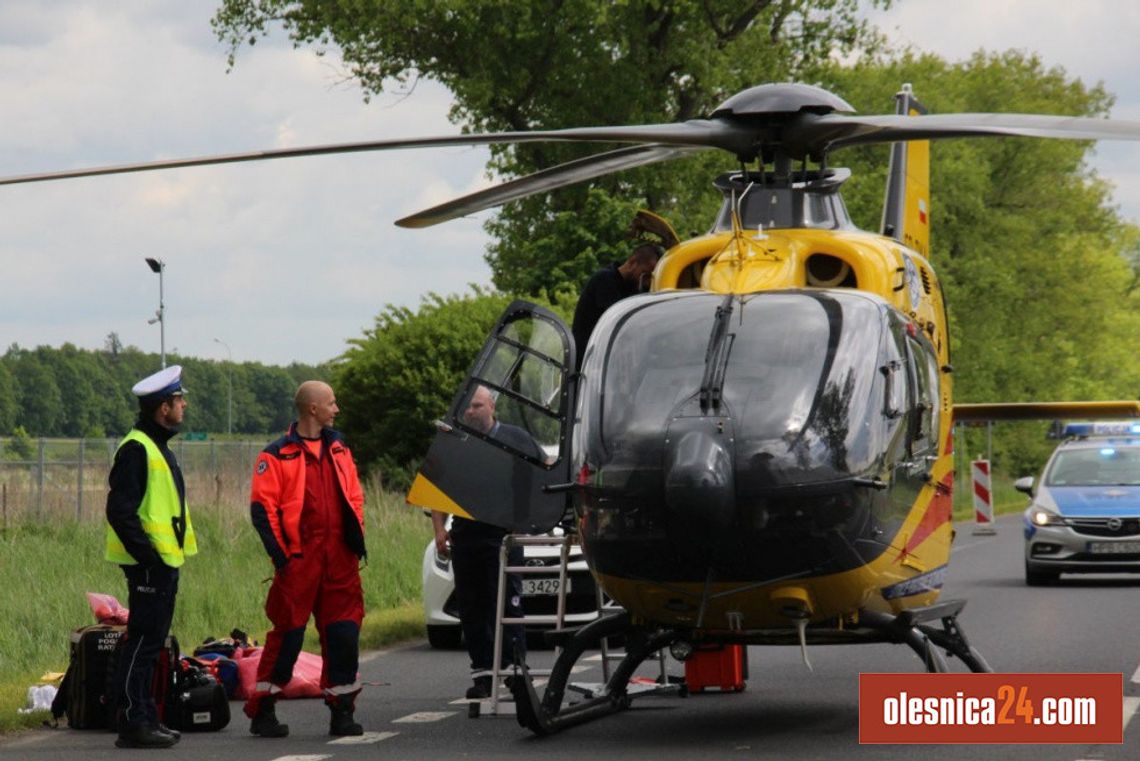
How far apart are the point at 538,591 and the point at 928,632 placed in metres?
4.84

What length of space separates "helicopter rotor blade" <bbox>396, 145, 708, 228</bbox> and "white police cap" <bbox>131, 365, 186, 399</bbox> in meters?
1.66

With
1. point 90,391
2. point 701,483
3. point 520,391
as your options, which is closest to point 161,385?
point 520,391

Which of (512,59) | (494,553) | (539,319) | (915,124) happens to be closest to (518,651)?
(494,553)

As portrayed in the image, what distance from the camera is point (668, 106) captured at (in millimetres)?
47375

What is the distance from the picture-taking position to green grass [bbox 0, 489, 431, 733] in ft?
51.7

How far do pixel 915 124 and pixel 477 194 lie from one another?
2277 millimetres

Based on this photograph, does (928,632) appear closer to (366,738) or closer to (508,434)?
(508,434)

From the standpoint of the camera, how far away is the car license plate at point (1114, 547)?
2291 cm

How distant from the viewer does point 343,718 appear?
37.7ft

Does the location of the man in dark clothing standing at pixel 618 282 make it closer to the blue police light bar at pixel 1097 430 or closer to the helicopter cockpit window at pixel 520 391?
the helicopter cockpit window at pixel 520 391

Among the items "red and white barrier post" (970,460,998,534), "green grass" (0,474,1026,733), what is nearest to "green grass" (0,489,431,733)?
"green grass" (0,474,1026,733)

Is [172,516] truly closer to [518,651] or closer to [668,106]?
[518,651]

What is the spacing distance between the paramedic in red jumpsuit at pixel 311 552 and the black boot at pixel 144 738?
1.76 feet

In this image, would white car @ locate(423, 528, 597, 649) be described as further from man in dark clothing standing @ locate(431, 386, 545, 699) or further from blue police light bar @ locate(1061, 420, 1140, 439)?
blue police light bar @ locate(1061, 420, 1140, 439)
